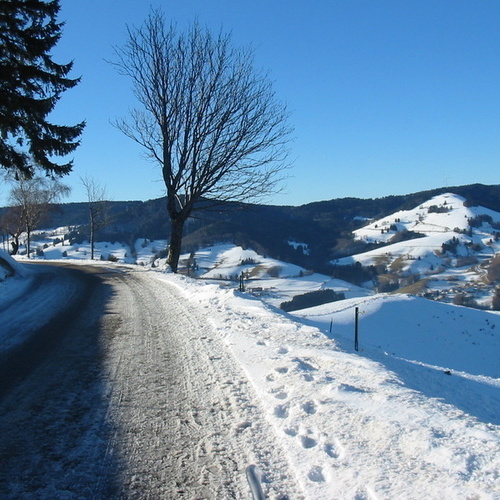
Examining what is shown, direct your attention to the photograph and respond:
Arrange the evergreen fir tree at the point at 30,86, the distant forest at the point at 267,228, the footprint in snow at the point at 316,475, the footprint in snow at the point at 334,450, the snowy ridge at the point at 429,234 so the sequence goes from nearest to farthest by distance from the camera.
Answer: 1. the footprint in snow at the point at 316,475
2. the footprint in snow at the point at 334,450
3. the evergreen fir tree at the point at 30,86
4. the distant forest at the point at 267,228
5. the snowy ridge at the point at 429,234

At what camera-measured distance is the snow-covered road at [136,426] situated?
8.98 ft

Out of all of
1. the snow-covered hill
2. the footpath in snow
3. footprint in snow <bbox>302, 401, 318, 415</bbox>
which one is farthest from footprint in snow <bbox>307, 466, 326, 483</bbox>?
the snow-covered hill

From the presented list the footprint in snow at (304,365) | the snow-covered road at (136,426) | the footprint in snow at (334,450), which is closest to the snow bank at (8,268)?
the snow-covered road at (136,426)

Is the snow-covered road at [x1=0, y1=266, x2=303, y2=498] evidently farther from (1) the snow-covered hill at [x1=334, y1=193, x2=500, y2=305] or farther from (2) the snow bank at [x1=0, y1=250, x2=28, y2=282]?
(1) the snow-covered hill at [x1=334, y1=193, x2=500, y2=305]

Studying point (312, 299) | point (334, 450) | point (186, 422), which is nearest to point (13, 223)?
point (312, 299)

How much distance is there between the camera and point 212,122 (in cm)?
1983

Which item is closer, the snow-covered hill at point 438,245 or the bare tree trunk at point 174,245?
the bare tree trunk at point 174,245

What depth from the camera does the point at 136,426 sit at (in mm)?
3580

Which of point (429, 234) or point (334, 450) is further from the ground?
point (429, 234)

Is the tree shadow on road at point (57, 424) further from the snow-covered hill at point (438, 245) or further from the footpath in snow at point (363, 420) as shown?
the snow-covered hill at point (438, 245)

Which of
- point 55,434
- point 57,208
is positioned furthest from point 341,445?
point 57,208

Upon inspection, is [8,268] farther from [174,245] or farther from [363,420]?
[363,420]

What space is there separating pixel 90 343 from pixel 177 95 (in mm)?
15816

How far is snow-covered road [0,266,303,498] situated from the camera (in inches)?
108
